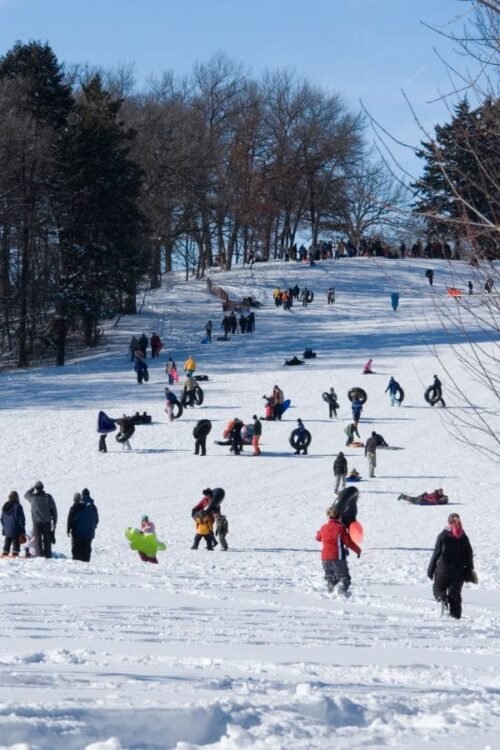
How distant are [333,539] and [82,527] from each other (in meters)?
4.44

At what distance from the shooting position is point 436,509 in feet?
77.3

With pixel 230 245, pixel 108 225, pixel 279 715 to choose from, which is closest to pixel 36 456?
pixel 108 225

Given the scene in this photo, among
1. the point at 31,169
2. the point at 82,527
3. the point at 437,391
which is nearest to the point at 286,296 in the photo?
the point at 31,169

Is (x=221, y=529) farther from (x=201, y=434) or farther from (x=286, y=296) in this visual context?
(x=286, y=296)

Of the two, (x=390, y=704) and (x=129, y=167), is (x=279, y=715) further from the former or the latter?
(x=129, y=167)

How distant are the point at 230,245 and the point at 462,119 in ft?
217

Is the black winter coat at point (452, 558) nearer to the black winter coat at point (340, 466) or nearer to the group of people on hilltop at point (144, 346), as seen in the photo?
the black winter coat at point (340, 466)

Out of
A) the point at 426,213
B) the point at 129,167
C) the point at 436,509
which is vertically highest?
the point at 129,167

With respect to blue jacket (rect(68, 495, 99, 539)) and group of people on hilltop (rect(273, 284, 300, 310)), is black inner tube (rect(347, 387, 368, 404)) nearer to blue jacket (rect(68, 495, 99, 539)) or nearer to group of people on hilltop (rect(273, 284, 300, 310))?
blue jacket (rect(68, 495, 99, 539))

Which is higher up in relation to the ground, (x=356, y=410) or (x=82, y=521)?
(x=356, y=410)

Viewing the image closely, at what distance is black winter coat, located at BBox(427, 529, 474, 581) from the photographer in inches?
494

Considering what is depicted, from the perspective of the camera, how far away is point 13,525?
693 inches

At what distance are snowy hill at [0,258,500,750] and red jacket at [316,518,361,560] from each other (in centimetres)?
57

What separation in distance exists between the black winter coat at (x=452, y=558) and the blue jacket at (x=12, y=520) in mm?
7404
